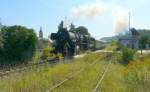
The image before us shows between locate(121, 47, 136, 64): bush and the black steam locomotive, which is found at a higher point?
the black steam locomotive

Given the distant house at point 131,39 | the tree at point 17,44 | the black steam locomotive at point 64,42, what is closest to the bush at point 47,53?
the black steam locomotive at point 64,42

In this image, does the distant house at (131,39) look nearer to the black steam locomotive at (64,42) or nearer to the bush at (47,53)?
the black steam locomotive at (64,42)

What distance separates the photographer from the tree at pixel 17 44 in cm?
4816

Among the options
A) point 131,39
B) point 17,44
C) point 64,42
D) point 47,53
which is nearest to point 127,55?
point 64,42

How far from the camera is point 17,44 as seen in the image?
5019cm

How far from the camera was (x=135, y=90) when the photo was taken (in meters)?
13.3

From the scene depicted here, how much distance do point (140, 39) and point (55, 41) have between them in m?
53.5

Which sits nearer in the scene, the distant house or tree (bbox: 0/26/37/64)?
tree (bbox: 0/26/37/64)

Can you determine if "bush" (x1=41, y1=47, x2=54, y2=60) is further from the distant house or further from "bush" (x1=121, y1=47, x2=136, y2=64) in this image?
the distant house

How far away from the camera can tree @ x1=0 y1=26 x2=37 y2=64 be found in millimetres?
48156

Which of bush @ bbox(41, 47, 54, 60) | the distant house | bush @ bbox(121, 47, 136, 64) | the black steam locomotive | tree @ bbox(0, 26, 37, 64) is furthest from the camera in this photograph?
the distant house

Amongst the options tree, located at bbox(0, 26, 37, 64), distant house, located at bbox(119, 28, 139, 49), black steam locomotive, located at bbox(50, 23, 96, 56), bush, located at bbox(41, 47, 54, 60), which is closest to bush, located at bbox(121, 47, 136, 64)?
black steam locomotive, located at bbox(50, 23, 96, 56)

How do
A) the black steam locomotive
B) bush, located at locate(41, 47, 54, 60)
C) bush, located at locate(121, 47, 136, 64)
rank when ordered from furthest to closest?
the black steam locomotive → bush, located at locate(41, 47, 54, 60) → bush, located at locate(121, 47, 136, 64)

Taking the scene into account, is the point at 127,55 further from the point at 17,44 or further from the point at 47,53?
the point at 17,44
